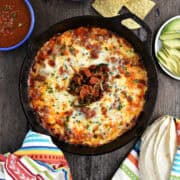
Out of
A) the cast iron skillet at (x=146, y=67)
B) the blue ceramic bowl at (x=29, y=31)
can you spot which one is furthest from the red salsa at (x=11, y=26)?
the cast iron skillet at (x=146, y=67)

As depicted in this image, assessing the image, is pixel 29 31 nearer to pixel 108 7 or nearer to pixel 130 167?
pixel 108 7

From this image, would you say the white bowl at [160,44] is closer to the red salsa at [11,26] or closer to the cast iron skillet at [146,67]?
the cast iron skillet at [146,67]

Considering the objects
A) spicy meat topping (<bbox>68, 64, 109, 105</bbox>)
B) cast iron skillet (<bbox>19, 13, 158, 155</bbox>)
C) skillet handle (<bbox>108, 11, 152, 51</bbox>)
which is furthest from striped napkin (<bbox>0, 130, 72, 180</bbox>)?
skillet handle (<bbox>108, 11, 152, 51</bbox>)

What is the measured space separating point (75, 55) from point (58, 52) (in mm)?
93

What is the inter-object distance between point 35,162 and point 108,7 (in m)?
0.96

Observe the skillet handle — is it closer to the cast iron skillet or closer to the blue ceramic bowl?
the cast iron skillet

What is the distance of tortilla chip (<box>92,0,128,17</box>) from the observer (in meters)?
2.83

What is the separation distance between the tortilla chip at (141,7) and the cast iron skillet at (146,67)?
189 millimetres

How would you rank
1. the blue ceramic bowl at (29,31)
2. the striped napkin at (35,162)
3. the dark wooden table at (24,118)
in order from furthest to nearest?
the dark wooden table at (24,118), the blue ceramic bowl at (29,31), the striped napkin at (35,162)

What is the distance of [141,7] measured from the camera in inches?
112

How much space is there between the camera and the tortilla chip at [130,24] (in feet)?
9.28

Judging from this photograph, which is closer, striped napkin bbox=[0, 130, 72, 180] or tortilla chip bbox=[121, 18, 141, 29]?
striped napkin bbox=[0, 130, 72, 180]

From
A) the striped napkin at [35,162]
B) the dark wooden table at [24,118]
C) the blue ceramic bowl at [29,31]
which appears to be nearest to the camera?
the striped napkin at [35,162]

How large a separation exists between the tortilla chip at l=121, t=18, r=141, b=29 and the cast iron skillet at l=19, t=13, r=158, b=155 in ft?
0.47
